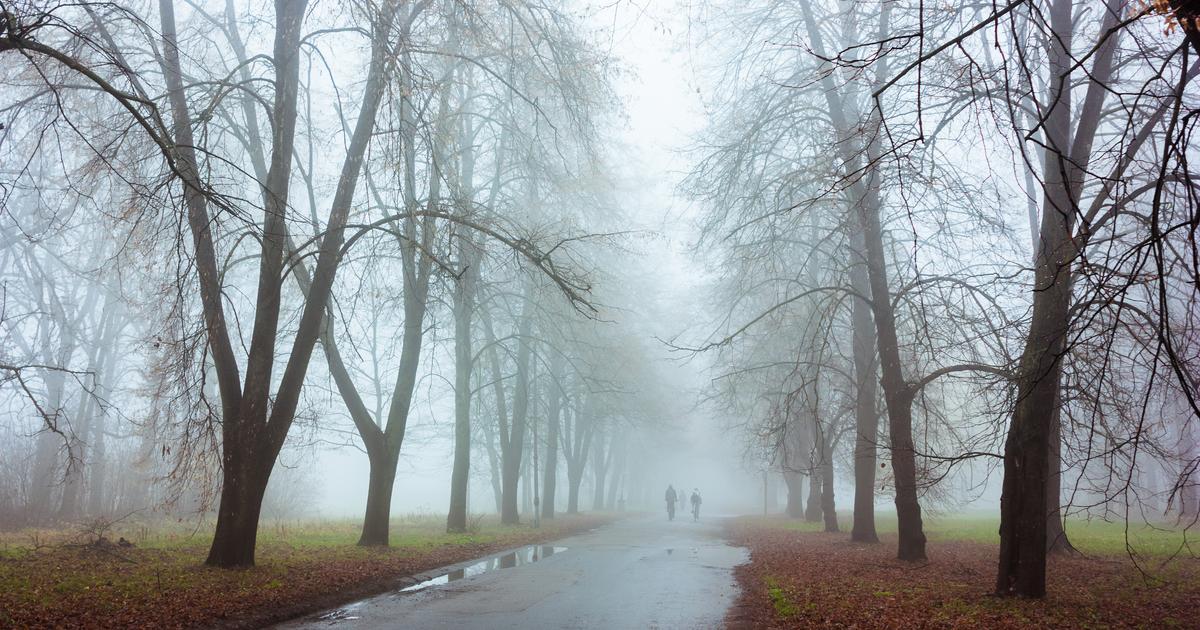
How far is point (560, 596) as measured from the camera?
920 centimetres

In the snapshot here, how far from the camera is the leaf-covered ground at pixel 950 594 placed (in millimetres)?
7082

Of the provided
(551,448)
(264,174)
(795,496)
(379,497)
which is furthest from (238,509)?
(795,496)

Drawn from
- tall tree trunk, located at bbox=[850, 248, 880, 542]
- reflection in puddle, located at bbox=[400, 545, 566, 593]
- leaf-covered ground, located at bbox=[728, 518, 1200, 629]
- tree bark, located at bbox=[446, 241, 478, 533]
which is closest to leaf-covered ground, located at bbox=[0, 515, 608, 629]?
reflection in puddle, located at bbox=[400, 545, 566, 593]

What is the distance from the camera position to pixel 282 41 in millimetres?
10422

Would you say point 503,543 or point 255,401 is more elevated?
point 255,401

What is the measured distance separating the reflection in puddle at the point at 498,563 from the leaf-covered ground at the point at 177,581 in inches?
18.2

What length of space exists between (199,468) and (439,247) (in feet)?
14.6

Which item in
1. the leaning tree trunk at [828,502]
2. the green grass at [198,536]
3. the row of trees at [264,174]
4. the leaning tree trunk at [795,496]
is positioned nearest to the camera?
the row of trees at [264,174]

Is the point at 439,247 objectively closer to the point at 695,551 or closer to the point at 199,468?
the point at 199,468

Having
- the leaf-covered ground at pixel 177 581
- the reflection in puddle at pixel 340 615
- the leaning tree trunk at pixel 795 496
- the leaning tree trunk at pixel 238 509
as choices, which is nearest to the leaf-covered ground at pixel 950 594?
the reflection in puddle at pixel 340 615

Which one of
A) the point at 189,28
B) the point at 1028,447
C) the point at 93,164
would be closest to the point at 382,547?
the point at 93,164

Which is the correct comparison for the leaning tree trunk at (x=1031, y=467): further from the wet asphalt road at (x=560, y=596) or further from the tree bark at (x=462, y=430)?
the tree bark at (x=462, y=430)

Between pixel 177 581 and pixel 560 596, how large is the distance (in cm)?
426

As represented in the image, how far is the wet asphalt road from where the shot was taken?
736 centimetres
